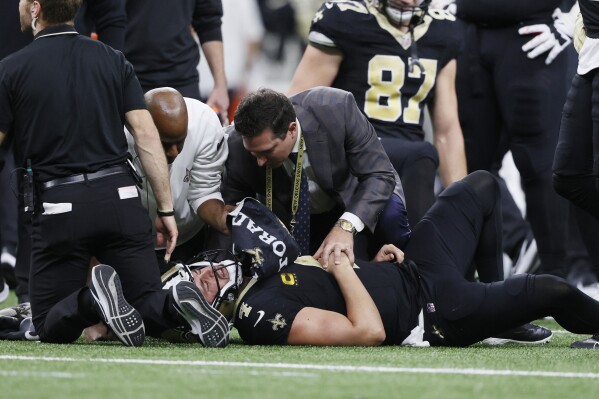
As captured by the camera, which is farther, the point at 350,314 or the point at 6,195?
the point at 6,195

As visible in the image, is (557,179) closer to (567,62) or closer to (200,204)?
(200,204)

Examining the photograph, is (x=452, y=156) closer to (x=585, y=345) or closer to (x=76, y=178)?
(x=585, y=345)

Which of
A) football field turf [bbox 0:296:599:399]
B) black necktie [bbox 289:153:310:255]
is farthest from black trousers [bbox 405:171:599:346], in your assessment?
black necktie [bbox 289:153:310:255]

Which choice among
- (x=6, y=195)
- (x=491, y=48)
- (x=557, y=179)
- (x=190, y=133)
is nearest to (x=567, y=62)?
(x=491, y=48)

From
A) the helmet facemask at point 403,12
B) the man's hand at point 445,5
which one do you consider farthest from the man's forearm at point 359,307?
the man's hand at point 445,5

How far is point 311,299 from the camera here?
5.20 m

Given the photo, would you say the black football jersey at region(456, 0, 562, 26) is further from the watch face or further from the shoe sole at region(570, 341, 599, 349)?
the shoe sole at region(570, 341, 599, 349)

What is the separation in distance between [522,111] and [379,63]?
3.01 feet

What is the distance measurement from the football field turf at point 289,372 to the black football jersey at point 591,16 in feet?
4.07

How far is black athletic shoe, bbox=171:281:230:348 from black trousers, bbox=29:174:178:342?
0.50ft

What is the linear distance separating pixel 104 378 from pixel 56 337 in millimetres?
1248

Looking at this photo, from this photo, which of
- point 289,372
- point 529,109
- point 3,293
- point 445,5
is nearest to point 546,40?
point 529,109

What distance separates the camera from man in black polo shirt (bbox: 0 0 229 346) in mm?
5105

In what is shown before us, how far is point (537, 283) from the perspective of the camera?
17.1 feet
